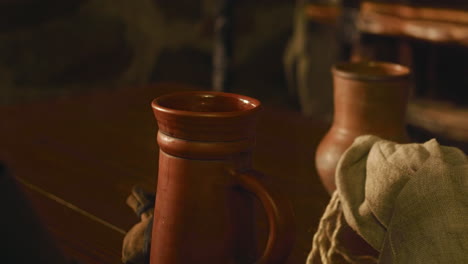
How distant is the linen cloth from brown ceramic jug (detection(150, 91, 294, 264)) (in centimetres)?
10

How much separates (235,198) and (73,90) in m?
1.46

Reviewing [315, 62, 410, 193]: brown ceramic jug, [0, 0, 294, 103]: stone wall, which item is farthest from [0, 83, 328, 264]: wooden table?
[0, 0, 294, 103]: stone wall

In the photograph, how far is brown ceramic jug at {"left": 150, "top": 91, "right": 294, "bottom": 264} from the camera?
37cm

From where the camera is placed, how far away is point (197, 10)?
211 cm

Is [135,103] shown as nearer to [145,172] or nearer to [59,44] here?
[145,172]

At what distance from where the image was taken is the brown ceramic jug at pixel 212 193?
14.7 inches

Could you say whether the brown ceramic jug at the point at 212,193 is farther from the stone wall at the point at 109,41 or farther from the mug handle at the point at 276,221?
the stone wall at the point at 109,41

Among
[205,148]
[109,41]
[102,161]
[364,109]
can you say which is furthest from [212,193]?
[109,41]

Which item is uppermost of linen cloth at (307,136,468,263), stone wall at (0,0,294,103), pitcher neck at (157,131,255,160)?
pitcher neck at (157,131,255,160)

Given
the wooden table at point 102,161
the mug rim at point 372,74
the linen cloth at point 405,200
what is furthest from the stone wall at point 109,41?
the linen cloth at point 405,200

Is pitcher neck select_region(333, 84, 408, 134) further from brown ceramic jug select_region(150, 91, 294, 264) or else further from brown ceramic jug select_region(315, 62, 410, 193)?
brown ceramic jug select_region(150, 91, 294, 264)

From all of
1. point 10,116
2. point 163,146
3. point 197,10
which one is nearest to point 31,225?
point 163,146

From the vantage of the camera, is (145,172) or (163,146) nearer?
(163,146)

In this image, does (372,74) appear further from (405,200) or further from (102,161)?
(102,161)
